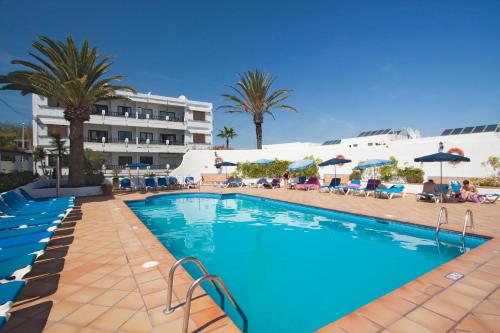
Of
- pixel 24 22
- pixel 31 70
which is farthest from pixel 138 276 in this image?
pixel 24 22

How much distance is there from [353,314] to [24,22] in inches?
761

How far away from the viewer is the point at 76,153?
1363 cm

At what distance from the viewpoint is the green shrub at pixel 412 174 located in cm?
1499

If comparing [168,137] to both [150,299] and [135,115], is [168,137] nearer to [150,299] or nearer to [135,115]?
[135,115]

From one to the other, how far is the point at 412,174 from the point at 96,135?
103 feet

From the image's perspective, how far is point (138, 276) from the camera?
3996mm

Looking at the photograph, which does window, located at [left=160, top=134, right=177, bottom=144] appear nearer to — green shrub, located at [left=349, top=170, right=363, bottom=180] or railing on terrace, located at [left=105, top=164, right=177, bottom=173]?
railing on terrace, located at [left=105, top=164, right=177, bottom=173]

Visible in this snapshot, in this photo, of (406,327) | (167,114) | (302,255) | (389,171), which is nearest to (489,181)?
(389,171)

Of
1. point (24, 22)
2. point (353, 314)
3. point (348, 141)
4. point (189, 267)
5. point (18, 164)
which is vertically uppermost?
point (24, 22)

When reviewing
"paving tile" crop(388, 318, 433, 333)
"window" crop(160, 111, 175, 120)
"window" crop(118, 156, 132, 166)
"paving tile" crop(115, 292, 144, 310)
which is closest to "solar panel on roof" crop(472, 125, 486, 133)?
"paving tile" crop(388, 318, 433, 333)

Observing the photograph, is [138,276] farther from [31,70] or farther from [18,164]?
[18,164]

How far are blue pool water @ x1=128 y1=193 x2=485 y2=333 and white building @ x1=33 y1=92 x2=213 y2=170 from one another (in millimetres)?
20617

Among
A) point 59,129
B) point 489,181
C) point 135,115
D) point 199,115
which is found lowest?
point 489,181

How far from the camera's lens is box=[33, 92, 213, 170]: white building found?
85.0 feet
